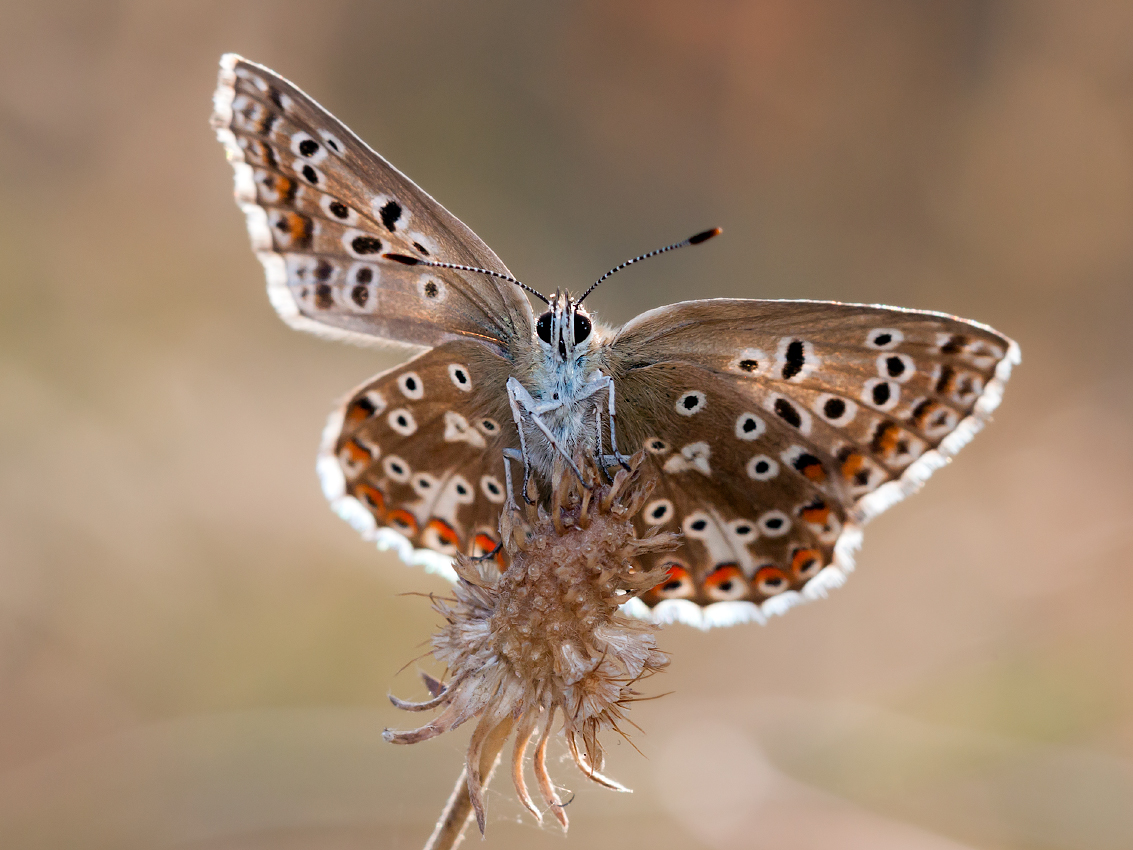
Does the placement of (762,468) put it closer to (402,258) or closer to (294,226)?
(402,258)

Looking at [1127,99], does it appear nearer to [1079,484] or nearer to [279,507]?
[1079,484]

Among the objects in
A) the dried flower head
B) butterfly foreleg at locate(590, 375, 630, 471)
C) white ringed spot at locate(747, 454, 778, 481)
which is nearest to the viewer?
the dried flower head

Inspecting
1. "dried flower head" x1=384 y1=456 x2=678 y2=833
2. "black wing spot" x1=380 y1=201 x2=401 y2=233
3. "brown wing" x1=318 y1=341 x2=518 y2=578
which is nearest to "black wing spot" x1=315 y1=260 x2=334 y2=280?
"black wing spot" x1=380 y1=201 x2=401 y2=233

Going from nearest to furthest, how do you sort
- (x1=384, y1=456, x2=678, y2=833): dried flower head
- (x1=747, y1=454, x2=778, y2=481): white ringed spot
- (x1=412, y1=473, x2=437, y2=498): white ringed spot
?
1. (x1=384, y1=456, x2=678, y2=833): dried flower head
2. (x1=747, y1=454, x2=778, y2=481): white ringed spot
3. (x1=412, y1=473, x2=437, y2=498): white ringed spot

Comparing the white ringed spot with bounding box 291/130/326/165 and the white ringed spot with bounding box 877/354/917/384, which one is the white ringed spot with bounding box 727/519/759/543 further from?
the white ringed spot with bounding box 291/130/326/165

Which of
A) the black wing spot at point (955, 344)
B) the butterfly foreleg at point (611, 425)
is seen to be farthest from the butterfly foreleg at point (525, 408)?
the black wing spot at point (955, 344)

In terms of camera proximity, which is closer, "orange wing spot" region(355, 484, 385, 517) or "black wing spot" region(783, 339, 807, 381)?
"black wing spot" region(783, 339, 807, 381)

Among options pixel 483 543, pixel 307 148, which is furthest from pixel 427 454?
pixel 307 148

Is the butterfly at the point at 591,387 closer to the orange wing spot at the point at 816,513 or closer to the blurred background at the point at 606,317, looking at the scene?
the orange wing spot at the point at 816,513
